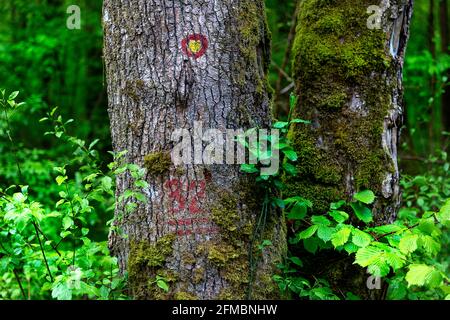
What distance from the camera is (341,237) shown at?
2.65 meters

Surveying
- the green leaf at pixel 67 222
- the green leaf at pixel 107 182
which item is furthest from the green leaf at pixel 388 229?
the green leaf at pixel 67 222

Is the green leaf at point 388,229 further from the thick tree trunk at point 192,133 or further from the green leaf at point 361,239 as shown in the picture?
the thick tree trunk at point 192,133

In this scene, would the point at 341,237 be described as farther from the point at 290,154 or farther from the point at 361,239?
the point at 290,154

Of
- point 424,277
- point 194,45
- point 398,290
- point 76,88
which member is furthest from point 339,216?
point 76,88

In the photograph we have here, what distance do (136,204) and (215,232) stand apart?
0.44 meters

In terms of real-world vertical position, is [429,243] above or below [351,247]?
above

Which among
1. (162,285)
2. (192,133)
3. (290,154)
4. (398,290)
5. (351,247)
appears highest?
(192,133)

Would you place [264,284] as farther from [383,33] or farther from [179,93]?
[383,33]

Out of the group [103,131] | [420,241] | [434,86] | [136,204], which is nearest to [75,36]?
[103,131]

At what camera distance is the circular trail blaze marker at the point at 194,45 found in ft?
9.10

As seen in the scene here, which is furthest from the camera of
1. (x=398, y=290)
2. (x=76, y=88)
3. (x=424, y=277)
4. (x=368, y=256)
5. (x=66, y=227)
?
(x=76, y=88)

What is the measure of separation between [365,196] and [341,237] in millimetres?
445

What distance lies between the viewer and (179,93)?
2764 mm

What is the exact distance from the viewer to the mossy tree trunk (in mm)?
3281
